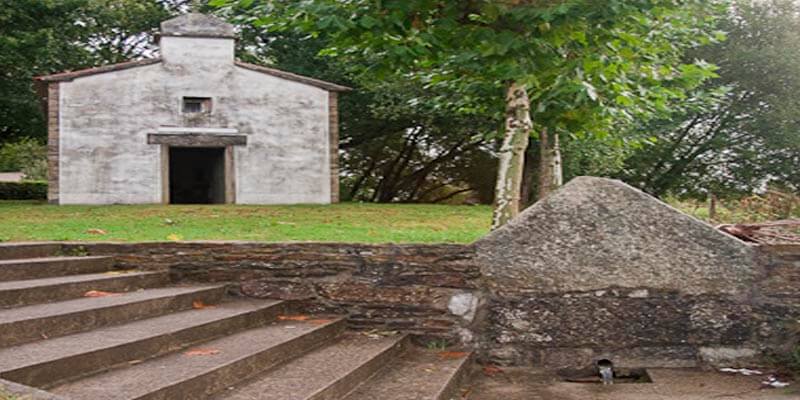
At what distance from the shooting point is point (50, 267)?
5.12 meters

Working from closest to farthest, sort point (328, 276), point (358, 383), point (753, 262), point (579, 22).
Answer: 1. point (358, 383)
2. point (753, 262)
3. point (328, 276)
4. point (579, 22)

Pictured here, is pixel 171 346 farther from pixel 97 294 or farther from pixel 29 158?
pixel 29 158

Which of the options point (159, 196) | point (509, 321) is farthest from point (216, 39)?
point (509, 321)

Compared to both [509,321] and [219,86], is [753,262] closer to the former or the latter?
[509,321]

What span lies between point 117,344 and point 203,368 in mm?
455

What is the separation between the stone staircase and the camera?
3352 millimetres

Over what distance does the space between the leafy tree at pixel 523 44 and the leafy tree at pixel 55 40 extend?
14.4 metres

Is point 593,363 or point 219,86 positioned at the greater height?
point 219,86

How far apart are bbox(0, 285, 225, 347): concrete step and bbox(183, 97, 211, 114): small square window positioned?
1384 centimetres

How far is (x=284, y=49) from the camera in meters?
24.5

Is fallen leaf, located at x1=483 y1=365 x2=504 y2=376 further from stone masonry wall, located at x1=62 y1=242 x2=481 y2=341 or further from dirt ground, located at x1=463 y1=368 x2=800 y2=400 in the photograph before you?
stone masonry wall, located at x1=62 y1=242 x2=481 y2=341

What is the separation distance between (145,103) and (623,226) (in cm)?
1511

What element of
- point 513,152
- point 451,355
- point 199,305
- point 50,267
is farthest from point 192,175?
point 451,355

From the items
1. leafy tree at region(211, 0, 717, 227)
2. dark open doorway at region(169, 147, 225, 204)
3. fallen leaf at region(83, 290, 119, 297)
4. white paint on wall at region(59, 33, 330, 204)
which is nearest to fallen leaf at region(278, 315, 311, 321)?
fallen leaf at region(83, 290, 119, 297)
